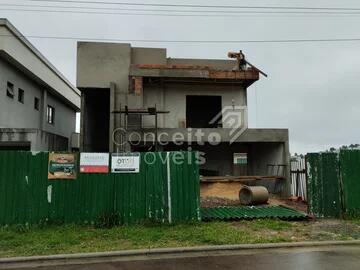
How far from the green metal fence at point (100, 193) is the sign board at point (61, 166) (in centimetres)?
14

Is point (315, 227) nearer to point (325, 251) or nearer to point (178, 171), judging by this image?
point (325, 251)

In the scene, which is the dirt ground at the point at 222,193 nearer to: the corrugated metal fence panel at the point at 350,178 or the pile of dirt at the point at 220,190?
the pile of dirt at the point at 220,190

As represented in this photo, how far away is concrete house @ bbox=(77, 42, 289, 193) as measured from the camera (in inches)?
738

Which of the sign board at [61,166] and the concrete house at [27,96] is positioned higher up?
the concrete house at [27,96]

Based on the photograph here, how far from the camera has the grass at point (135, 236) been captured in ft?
27.0

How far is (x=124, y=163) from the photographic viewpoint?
10547mm

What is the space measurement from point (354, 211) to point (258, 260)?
5692mm

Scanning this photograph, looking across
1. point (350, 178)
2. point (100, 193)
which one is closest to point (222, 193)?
point (350, 178)

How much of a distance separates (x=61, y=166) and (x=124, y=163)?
1649 millimetres

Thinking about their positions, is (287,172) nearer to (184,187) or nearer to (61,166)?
(184,187)

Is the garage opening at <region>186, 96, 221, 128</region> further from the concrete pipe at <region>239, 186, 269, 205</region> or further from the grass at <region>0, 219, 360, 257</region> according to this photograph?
the grass at <region>0, 219, 360, 257</region>

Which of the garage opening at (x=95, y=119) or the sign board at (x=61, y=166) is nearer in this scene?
the sign board at (x=61, y=166)

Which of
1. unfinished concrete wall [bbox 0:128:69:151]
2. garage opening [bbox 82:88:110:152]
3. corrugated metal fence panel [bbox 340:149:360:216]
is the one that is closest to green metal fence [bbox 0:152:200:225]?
corrugated metal fence panel [bbox 340:149:360:216]

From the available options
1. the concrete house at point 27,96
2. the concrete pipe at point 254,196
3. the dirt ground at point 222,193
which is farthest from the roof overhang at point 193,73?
the concrete pipe at point 254,196
